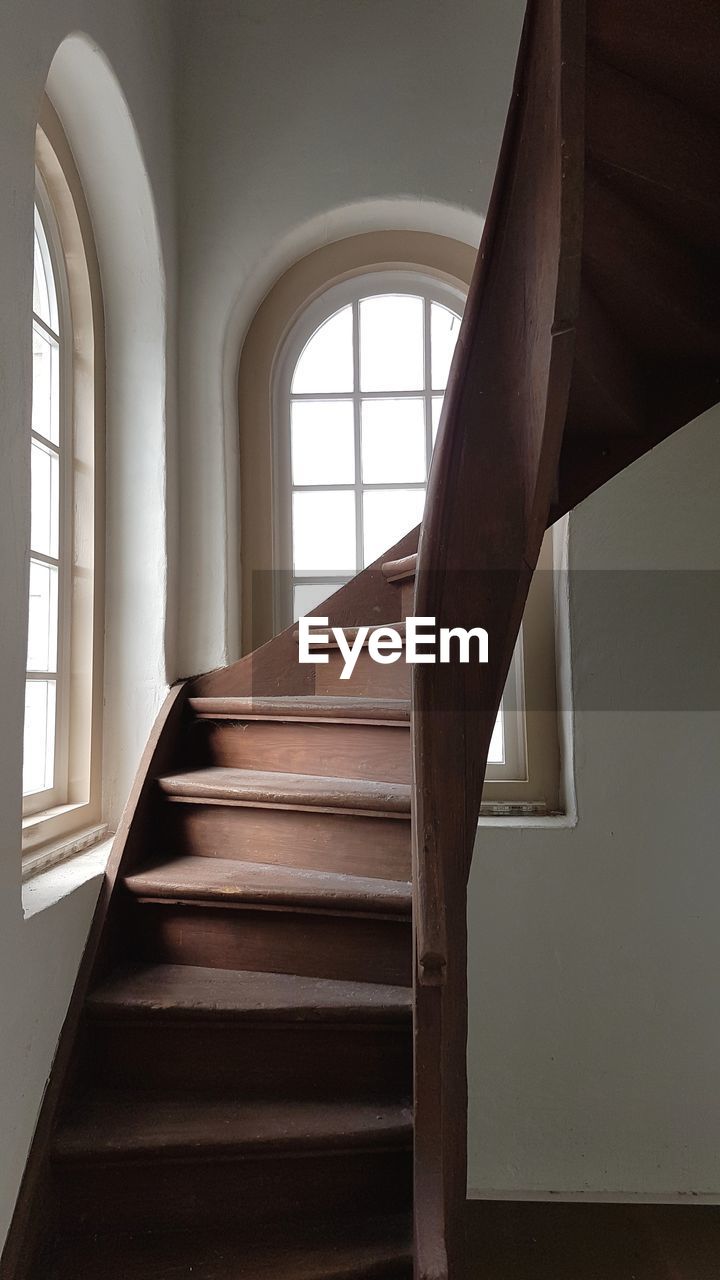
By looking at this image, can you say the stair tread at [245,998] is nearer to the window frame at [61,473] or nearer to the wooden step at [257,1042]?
the wooden step at [257,1042]

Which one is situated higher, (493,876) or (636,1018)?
(493,876)

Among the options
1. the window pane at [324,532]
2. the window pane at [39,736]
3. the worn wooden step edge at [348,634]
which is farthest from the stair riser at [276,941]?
the window pane at [324,532]

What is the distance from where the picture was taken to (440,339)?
3.06 metres

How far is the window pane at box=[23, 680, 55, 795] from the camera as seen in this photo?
7.38 ft

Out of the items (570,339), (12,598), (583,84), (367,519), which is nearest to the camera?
(583,84)

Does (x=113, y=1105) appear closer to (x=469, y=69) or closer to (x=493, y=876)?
(x=493, y=876)

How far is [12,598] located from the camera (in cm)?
159

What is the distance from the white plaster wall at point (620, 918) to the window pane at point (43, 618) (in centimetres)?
130

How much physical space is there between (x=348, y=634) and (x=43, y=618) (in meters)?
0.78

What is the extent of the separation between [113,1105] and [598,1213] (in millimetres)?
1449

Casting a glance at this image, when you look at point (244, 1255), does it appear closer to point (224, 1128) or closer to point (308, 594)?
point (224, 1128)

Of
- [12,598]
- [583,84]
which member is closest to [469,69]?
[583,84]

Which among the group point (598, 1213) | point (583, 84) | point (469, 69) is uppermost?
point (469, 69)

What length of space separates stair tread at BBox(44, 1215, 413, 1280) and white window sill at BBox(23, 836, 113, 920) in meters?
0.59
